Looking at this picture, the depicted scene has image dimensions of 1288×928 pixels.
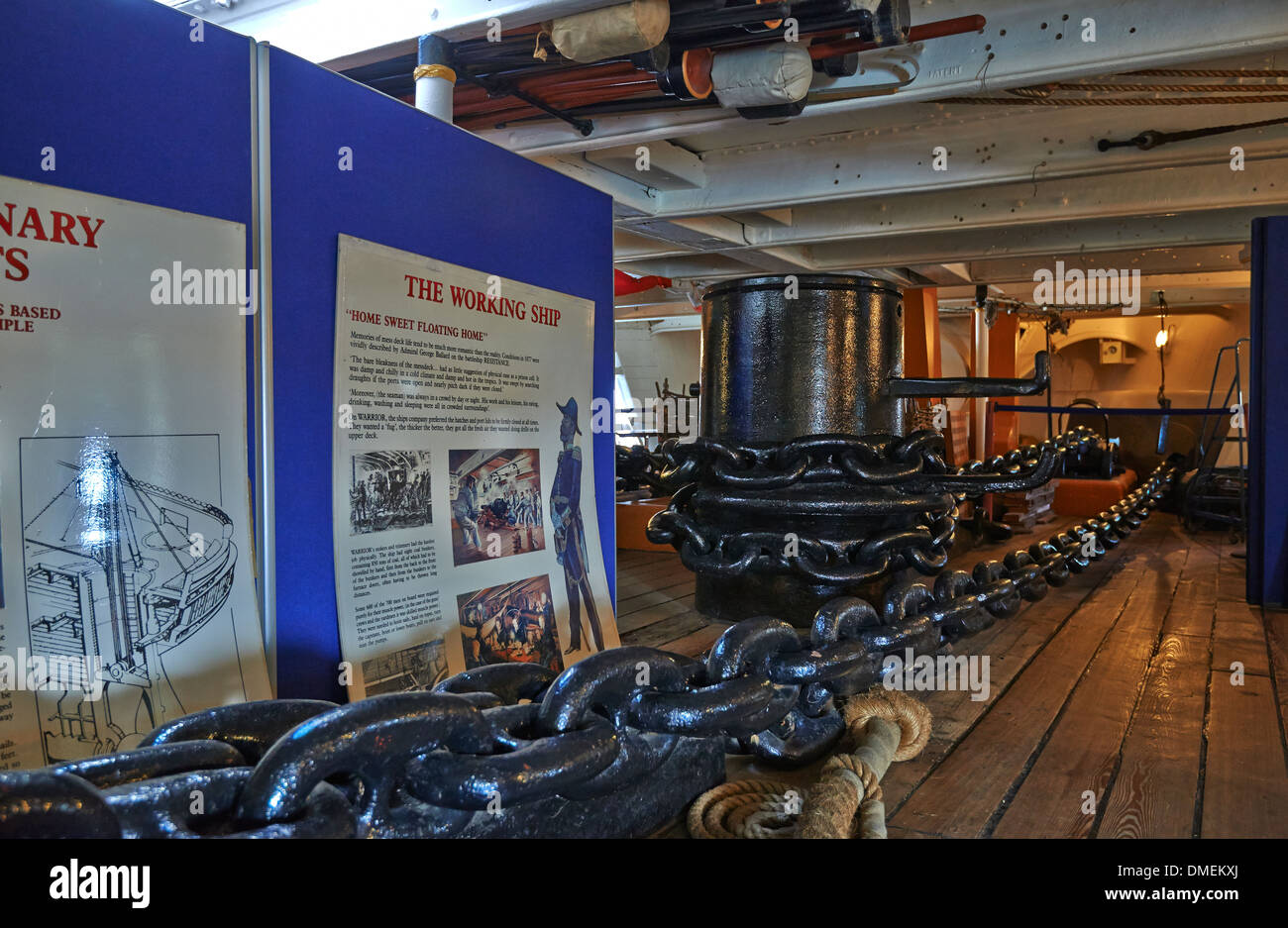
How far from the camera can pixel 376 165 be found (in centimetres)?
140

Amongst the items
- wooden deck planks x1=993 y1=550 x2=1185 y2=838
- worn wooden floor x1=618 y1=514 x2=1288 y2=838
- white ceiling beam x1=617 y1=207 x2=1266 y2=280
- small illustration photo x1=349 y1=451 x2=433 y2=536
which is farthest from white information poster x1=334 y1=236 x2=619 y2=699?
white ceiling beam x1=617 y1=207 x2=1266 y2=280

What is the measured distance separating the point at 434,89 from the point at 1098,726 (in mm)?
1816

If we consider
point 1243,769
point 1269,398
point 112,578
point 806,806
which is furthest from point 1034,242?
point 112,578

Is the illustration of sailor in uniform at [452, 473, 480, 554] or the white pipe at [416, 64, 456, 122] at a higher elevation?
the white pipe at [416, 64, 456, 122]

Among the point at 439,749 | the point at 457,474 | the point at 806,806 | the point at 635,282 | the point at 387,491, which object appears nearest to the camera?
the point at 439,749

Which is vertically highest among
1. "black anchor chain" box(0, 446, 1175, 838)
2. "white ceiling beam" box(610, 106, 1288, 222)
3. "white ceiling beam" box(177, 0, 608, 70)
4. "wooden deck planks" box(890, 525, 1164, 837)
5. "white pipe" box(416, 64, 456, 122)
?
"white ceiling beam" box(610, 106, 1288, 222)

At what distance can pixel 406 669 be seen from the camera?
144cm

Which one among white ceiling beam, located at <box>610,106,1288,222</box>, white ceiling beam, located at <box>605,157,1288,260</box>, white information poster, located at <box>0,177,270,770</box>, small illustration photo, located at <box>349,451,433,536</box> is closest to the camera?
white information poster, located at <box>0,177,270,770</box>

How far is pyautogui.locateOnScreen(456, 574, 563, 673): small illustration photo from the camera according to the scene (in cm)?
156

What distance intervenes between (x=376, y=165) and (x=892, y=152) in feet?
10.7

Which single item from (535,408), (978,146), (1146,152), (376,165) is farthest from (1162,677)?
(978,146)

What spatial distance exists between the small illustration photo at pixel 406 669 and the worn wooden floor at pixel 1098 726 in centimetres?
60

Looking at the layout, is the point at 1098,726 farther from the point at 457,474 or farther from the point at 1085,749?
the point at 457,474

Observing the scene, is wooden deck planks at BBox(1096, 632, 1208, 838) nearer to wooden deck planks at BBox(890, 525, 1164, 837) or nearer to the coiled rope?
wooden deck planks at BBox(890, 525, 1164, 837)
